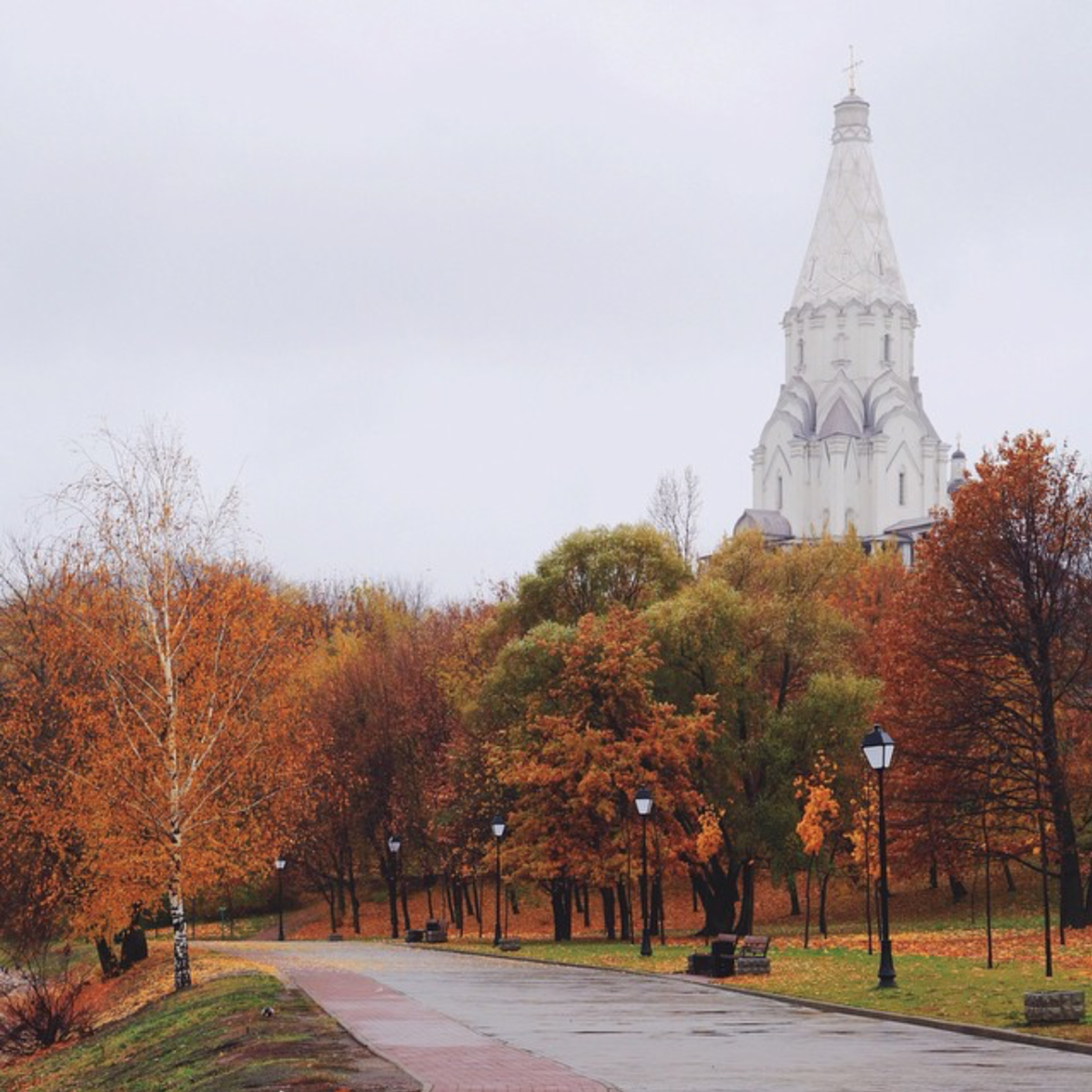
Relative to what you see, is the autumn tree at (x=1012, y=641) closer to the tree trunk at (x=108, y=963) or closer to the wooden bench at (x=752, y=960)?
the wooden bench at (x=752, y=960)

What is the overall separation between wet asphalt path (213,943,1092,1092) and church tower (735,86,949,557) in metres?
101

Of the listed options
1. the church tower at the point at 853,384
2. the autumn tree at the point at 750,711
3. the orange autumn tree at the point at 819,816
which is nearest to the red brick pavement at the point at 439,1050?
the orange autumn tree at the point at 819,816

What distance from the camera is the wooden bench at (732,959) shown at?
2872 cm

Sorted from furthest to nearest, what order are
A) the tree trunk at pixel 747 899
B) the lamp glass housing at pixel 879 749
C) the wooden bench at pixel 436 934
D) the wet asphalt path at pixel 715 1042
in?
the wooden bench at pixel 436 934 < the tree trunk at pixel 747 899 < the lamp glass housing at pixel 879 749 < the wet asphalt path at pixel 715 1042

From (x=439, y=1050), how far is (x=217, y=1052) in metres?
3.85

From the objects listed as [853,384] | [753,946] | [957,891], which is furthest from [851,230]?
[753,946]

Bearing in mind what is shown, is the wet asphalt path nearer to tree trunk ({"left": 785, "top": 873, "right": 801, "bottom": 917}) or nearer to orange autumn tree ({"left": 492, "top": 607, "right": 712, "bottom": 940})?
orange autumn tree ({"left": 492, "top": 607, "right": 712, "bottom": 940})

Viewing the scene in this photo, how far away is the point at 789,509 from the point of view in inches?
5182

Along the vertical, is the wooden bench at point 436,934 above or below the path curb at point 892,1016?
below

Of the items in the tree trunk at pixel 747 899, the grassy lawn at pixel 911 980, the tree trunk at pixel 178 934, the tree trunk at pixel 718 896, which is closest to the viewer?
the grassy lawn at pixel 911 980

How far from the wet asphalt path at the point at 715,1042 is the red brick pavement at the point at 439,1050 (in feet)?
0.95

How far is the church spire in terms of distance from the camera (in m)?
127

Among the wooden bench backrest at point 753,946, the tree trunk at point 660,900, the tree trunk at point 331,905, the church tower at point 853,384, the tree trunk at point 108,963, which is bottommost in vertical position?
the tree trunk at point 331,905

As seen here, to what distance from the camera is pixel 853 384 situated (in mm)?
129875
